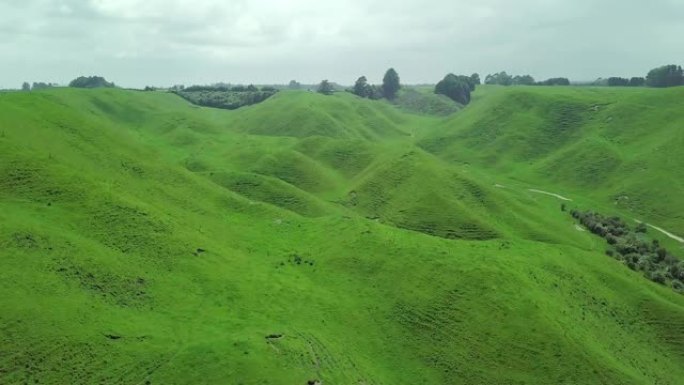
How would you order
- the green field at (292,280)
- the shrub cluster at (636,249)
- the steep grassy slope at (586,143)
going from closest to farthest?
the green field at (292,280) < the shrub cluster at (636,249) < the steep grassy slope at (586,143)

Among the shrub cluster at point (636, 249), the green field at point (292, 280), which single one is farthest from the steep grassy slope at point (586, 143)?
the shrub cluster at point (636, 249)

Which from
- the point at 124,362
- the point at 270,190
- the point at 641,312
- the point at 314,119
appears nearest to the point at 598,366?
the point at 641,312

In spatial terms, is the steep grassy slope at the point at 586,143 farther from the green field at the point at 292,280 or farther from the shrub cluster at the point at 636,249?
the shrub cluster at the point at 636,249

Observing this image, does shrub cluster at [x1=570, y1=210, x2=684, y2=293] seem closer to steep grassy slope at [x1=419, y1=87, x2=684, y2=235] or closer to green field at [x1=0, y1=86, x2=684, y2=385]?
green field at [x1=0, y1=86, x2=684, y2=385]

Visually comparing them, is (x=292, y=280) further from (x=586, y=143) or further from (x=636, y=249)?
(x=586, y=143)

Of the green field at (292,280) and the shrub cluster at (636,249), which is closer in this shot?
the green field at (292,280)

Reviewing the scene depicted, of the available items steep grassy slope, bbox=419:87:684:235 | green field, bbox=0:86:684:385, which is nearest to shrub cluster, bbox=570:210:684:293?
green field, bbox=0:86:684:385

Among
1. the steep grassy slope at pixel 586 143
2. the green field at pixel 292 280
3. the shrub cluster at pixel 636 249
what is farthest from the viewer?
the steep grassy slope at pixel 586 143
